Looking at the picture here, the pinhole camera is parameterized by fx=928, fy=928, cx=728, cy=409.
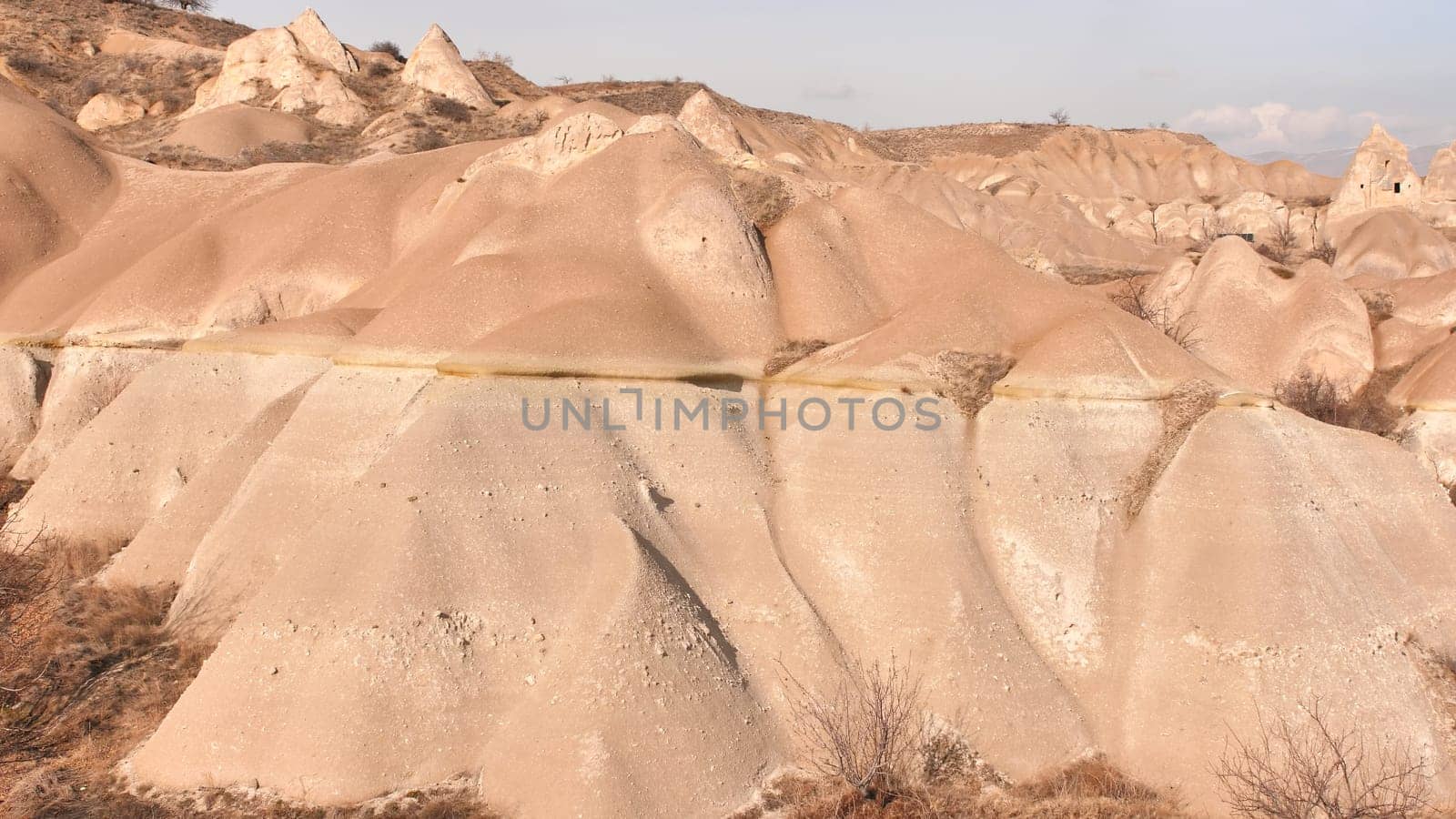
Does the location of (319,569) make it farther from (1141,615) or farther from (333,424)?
(1141,615)

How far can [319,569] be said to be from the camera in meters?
12.4

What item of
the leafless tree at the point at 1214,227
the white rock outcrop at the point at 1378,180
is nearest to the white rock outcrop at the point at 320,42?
the leafless tree at the point at 1214,227

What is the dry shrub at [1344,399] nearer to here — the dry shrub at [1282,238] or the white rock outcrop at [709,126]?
the white rock outcrop at [709,126]

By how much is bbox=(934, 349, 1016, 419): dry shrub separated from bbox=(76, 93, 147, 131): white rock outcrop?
45.3 meters

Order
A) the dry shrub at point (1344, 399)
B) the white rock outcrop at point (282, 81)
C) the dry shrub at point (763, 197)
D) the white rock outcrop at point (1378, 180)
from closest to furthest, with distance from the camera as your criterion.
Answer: the dry shrub at point (763, 197) < the dry shrub at point (1344, 399) < the white rock outcrop at point (282, 81) < the white rock outcrop at point (1378, 180)

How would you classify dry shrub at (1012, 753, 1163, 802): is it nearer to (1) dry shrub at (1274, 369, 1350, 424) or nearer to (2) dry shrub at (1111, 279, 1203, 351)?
(2) dry shrub at (1111, 279, 1203, 351)

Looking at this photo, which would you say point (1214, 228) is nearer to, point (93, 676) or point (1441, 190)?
point (1441, 190)

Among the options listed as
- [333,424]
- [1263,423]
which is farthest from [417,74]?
[1263,423]

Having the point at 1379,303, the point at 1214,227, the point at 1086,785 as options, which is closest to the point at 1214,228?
the point at 1214,227

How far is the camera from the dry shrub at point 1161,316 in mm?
27406

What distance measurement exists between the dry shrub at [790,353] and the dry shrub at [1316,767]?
8228mm

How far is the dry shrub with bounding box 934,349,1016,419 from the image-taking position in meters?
14.4

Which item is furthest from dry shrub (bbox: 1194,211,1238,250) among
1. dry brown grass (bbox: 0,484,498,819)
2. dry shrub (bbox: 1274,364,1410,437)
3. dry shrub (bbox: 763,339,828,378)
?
dry brown grass (bbox: 0,484,498,819)

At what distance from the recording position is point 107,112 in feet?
145
